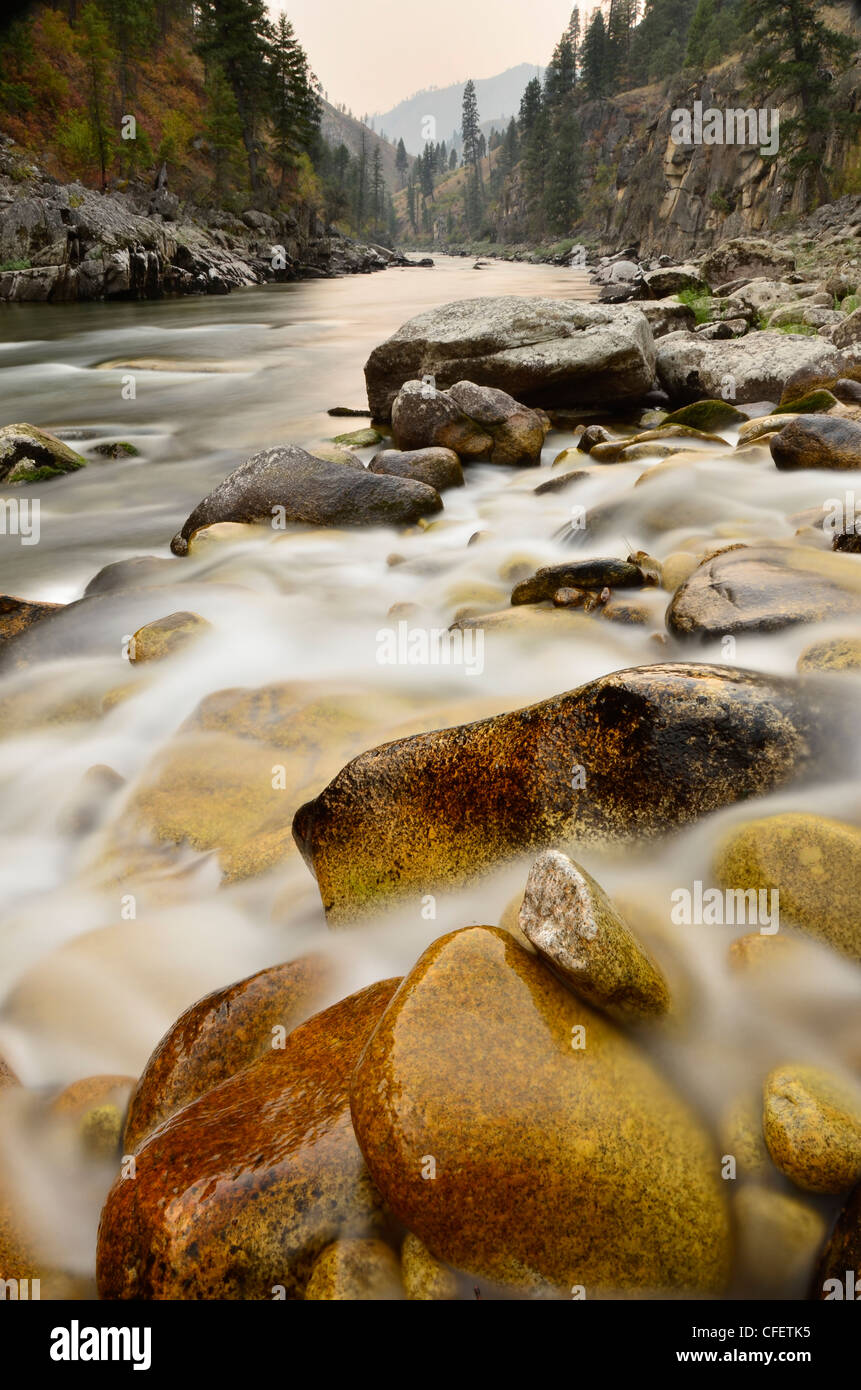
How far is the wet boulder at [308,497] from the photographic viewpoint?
7.35m

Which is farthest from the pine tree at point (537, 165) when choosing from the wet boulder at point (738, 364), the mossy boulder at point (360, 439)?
the mossy boulder at point (360, 439)

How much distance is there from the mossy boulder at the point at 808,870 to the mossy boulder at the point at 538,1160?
27.7 inches

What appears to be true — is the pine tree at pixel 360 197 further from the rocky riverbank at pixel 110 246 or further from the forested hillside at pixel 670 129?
the rocky riverbank at pixel 110 246

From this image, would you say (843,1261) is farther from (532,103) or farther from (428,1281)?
(532,103)

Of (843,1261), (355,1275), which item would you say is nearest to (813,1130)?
(843,1261)

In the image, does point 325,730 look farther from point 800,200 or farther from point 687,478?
point 800,200

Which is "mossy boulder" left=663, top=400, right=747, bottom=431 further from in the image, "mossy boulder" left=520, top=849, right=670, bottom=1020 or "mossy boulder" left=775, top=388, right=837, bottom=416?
"mossy boulder" left=520, top=849, right=670, bottom=1020

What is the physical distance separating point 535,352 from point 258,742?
7787 mm

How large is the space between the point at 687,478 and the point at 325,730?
14.5ft

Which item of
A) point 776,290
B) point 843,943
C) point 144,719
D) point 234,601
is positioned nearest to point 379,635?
point 234,601

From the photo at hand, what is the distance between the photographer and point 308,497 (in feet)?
24.3

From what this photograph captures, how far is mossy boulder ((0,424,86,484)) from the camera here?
9562 mm

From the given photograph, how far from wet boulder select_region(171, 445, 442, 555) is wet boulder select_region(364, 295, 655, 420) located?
340 cm

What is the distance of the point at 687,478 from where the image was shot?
6781mm
